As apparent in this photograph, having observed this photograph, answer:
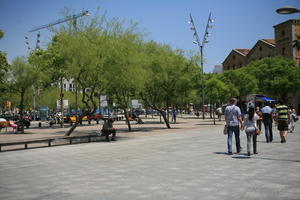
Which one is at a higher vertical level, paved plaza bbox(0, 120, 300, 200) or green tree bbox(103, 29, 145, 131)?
green tree bbox(103, 29, 145, 131)

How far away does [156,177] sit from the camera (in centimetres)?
829

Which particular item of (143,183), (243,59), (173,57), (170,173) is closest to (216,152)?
(170,173)

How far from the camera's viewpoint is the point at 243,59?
7862cm

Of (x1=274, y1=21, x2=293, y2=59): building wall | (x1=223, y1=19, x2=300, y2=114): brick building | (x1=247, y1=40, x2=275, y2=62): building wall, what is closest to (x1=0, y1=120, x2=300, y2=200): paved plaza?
(x1=223, y1=19, x2=300, y2=114): brick building

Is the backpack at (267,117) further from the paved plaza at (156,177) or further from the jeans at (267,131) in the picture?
the paved plaza at (156,177)

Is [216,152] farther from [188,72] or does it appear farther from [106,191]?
[188,72]

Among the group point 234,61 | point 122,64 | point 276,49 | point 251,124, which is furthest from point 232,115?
point 234,61

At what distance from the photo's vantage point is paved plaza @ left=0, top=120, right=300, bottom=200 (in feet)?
21.9

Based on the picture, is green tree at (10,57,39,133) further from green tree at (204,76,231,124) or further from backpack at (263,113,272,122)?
green tree at (204,76,231,124)

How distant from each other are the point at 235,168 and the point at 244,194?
2831mm

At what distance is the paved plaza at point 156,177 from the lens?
6.66m


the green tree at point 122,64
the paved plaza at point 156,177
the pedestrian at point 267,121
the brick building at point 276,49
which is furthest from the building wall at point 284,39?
the paved plaza at point 156,177

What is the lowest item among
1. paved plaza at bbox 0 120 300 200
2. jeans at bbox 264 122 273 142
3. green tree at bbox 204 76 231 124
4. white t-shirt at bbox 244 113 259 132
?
paved plaza at bbox 0 120 300 200

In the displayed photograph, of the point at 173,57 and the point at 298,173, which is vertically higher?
the point at 173,57
